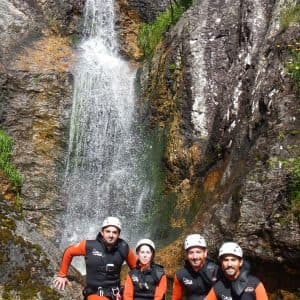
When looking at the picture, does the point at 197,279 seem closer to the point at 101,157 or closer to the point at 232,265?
the point at 232,265

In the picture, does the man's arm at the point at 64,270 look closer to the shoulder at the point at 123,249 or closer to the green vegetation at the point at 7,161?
the shoulder at the point at 123,249

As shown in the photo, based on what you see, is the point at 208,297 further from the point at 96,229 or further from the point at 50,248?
the point at 96,229

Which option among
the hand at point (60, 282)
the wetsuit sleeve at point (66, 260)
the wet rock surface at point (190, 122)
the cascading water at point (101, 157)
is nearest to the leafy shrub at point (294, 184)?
the wet rock surface at point (190, 122)

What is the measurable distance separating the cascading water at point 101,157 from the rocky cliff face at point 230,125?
1.12 m

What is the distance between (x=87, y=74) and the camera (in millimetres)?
18219

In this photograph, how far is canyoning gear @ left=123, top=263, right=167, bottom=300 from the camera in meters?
5.32

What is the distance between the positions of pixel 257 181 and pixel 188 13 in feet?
28.9

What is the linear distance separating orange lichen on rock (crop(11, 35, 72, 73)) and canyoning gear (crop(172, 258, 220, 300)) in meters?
13.7

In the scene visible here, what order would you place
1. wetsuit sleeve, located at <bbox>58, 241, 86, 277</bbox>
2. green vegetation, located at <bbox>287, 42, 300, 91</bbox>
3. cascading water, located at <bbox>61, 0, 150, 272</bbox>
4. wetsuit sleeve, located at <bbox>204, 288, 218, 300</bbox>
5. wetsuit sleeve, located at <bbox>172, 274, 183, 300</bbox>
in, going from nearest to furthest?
wetsuit sleeve, located at <bbox>204, 288, 218, 300</bbox>, wetsuit sleeve, located at <bbox>172, 274, 183, 300</bbox>, wetsuit sleeve, located at <bbox>58, 241, 86, 277</bbox>, green vegetation, located at <bbox>287, 42, 300, 91</bbox>, cascading water, located at <bbox>61, 0, 150, 272</bbox>

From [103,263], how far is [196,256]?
4.07ft

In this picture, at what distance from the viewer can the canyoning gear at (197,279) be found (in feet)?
16.8

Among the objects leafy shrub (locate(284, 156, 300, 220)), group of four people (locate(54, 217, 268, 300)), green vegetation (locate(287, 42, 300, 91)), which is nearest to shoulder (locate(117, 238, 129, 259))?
group of four people (locate(54, 217, 268, 300))

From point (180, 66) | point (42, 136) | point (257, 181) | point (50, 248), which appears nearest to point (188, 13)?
point (180, 66)

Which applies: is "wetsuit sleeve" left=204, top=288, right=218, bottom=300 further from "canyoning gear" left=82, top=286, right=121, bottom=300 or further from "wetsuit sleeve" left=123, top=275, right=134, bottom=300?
"canyoning gear" left=82, top=286, right=121, bottom=300
